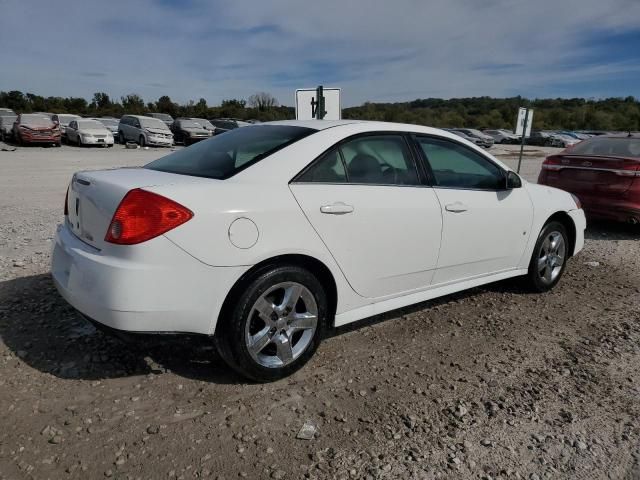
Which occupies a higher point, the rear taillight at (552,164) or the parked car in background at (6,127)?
the rear taillight at (552,164)

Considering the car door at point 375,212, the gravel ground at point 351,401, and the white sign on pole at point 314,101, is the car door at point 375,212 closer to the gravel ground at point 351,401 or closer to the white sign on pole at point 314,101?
the gravel ground at point 351,401

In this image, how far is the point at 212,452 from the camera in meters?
2.38

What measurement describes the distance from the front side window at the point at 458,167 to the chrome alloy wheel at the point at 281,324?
1.41 metres

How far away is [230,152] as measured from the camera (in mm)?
3277

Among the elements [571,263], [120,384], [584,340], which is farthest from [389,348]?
[571,263]

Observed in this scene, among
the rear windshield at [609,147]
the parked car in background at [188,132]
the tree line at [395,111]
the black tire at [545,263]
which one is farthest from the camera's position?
the tree line at [395,111]

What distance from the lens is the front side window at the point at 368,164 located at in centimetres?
314

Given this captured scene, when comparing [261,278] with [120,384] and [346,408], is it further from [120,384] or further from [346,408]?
[120,384]

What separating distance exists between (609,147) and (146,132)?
24363mm

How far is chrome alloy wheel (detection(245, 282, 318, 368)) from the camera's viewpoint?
9.43 ft

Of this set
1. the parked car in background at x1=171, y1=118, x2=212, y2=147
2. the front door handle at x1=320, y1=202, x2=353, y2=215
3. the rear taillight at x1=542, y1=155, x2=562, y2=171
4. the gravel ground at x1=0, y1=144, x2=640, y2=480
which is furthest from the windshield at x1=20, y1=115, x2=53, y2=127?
the front door handle at x1=320, y1=202, x2=353, y2=215

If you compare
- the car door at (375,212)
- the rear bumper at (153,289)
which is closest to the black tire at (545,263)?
the car door at (375,212)

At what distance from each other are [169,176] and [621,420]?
9.45 feet

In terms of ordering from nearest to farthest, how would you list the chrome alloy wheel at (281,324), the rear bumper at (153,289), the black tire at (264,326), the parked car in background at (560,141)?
the rear bumper at (153,289) < the black tire at (264,326) < the chrome alloy wheel at (281,324) < the parked car in background at (560,141)
